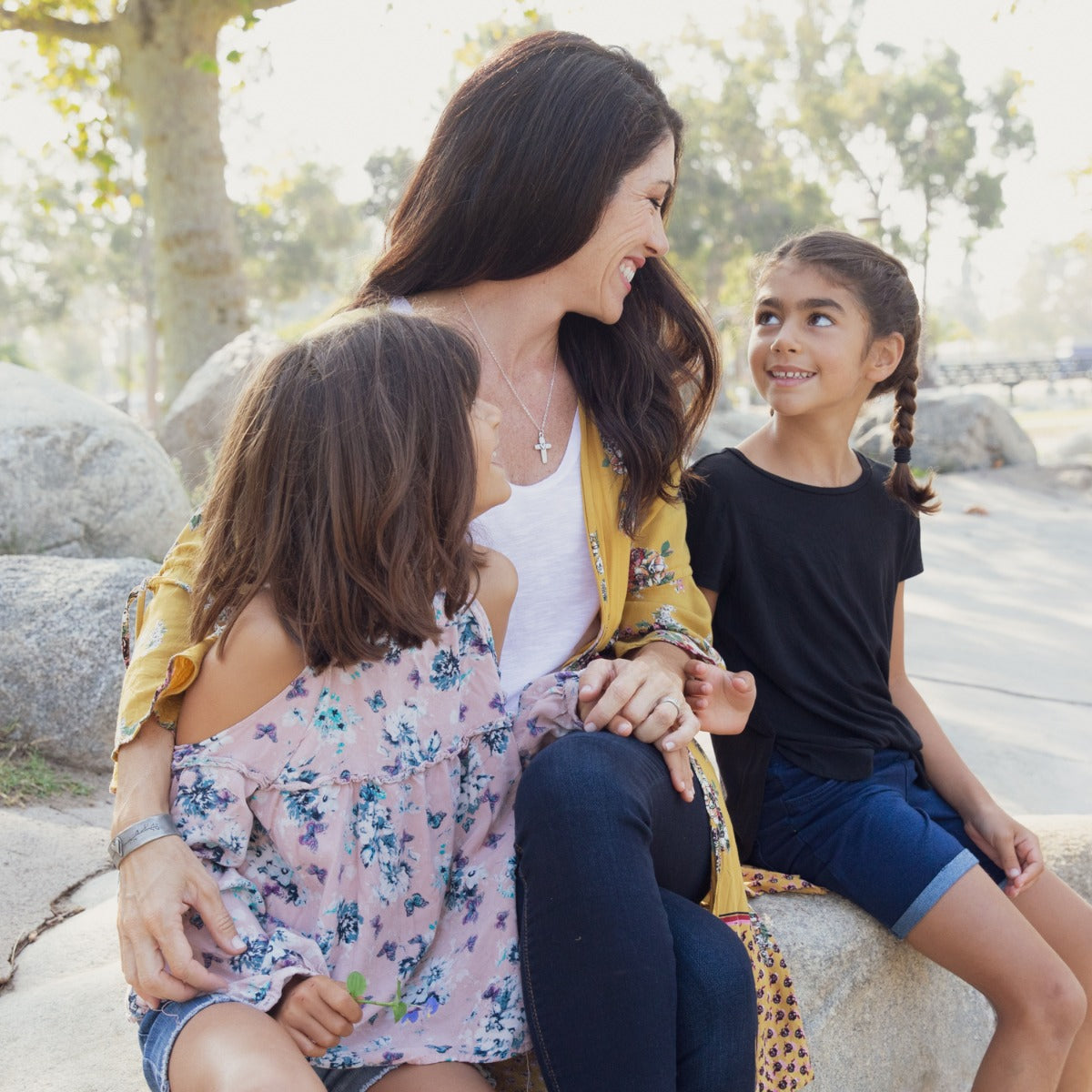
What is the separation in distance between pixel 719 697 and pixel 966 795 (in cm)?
65

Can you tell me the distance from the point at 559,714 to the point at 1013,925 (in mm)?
839

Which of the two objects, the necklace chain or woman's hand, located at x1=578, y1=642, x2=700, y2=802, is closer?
woman's hand, located at x1=578, y1=642, x2=700, y2=802

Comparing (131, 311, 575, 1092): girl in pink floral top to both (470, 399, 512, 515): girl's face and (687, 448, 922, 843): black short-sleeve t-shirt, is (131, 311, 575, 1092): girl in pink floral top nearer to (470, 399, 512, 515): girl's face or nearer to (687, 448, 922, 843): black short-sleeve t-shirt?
(470, 399, 512, 515): girl's face

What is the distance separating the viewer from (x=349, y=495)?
5.46 feet

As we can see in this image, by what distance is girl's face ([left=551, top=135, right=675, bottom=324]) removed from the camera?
2.25 metres

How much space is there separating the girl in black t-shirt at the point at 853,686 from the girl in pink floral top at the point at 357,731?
51 centimetres

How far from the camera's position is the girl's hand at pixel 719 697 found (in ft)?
6.50

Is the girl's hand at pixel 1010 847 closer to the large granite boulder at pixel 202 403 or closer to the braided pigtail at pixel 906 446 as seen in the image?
the braided pigtail at pixel 906 446

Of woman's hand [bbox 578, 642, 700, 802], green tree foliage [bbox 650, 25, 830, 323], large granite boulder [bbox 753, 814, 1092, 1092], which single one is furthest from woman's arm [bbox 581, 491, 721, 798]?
green tree foliage [bbox 650, 25, 830, 323]

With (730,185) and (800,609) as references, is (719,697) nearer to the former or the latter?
(800,609)

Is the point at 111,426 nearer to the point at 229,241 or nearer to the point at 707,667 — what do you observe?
the point at 707,667

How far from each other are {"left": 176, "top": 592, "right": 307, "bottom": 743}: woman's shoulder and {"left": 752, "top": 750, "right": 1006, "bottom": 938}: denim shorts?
39.1 inches

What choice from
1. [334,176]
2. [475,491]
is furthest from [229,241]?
[334,176]

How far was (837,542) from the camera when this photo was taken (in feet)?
7.71
